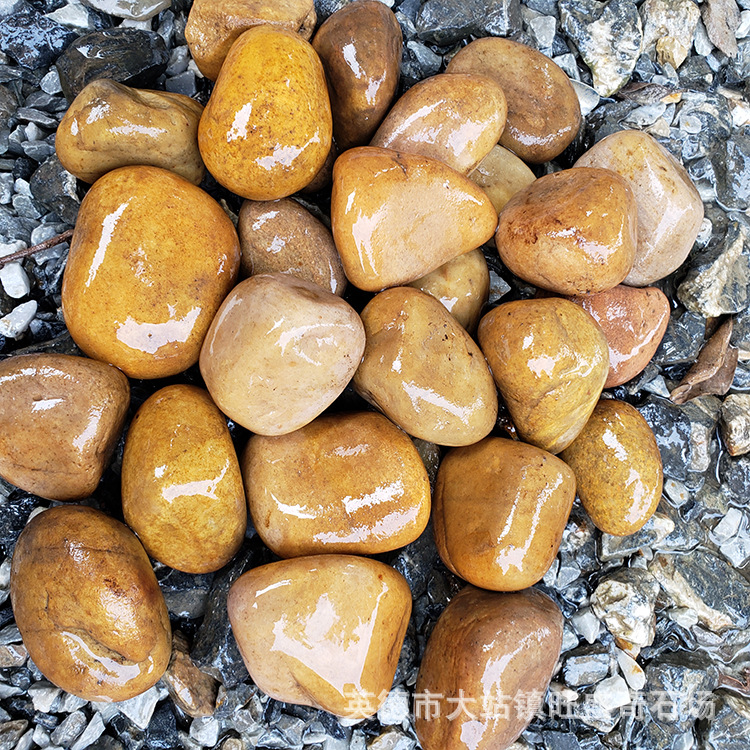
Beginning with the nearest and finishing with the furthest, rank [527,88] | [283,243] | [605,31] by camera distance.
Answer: [283,243] → [527,88] → [605,31]

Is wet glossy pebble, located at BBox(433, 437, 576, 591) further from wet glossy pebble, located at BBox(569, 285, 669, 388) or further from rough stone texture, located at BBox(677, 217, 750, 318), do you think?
rough stone texture, located at BBox(677, 217, 750, 318)

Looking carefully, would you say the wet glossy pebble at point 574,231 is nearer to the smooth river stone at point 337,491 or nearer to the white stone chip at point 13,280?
the smooth river stone at point 337,491

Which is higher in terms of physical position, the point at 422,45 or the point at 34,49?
the point at 34,49

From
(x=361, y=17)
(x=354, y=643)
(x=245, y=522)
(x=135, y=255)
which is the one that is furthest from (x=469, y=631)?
(x=361, y=17)

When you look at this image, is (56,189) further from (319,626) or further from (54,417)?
(319,626)

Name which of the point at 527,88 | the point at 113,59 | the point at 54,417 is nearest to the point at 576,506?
the point at 527,88

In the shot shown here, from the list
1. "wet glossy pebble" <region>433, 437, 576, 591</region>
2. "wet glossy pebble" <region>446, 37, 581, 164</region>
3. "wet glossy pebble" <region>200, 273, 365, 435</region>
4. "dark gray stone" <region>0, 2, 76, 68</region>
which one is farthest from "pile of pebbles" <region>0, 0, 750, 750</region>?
"wet glossy pebble" <region>200, 273, 365, 435</region>

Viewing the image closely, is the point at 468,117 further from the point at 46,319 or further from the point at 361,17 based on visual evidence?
the point at 46,319
